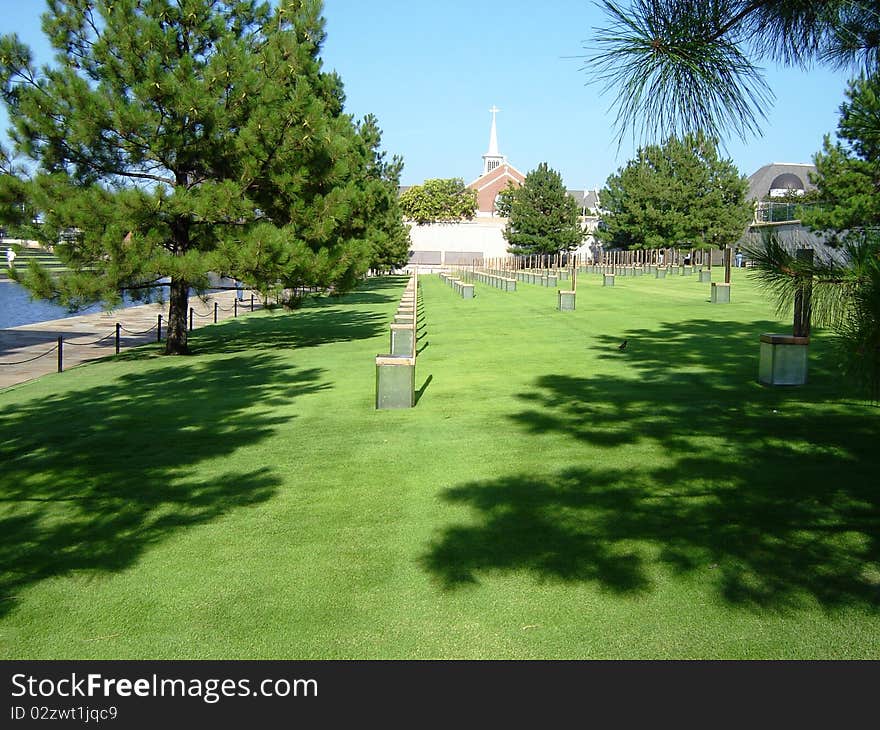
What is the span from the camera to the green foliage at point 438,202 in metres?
78.6

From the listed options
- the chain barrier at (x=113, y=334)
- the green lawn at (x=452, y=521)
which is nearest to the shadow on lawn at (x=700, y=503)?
the green lawn at (x=452, y=521)

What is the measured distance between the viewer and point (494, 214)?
334 ft

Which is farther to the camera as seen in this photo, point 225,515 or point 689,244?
point 689,244

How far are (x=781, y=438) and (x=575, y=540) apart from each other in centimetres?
324

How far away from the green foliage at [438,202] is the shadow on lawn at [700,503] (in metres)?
69.9

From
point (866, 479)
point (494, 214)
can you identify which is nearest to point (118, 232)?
point (866, 479)

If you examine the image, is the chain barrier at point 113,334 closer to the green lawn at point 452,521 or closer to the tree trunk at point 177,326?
the tree trunk at point 177,326

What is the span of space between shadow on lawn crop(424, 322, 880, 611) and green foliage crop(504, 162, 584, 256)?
6077 cm

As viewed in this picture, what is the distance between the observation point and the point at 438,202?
260ft

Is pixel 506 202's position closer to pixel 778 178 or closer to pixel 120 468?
pixel 778 178

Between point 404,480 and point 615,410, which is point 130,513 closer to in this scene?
point 404,480

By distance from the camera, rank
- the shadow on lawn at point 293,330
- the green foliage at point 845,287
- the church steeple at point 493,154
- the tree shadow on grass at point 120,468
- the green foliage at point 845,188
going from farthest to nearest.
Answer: the church steeple at point 493,154, the green foliage at point 845,188, the shadow on lawn at point 293,330, the tree shadow on grass at point 120,468, the green foliage at point 845,287

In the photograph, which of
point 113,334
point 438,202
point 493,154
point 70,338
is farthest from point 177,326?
point 493,154

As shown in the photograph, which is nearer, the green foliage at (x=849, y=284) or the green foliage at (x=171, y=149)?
the green foliage at (x=849, y=284)
